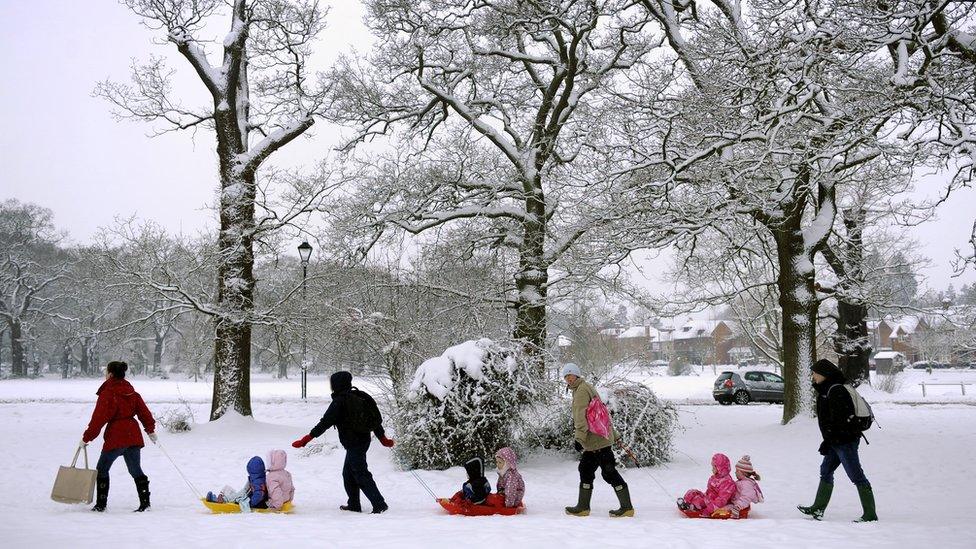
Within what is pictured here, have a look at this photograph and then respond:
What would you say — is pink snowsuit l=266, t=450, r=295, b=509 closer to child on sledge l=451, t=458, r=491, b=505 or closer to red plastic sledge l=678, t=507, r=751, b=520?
child on sledge l=451, t=458, r=491, b=505

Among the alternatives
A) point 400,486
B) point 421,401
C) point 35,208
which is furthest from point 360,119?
point 35,208

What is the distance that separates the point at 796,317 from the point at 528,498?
815 cm

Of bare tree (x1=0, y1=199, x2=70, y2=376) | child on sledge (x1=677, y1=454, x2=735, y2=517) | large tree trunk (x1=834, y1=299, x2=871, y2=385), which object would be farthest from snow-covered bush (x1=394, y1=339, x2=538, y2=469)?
bare tree (x1=0, y1=199, x2=70, y2=376)

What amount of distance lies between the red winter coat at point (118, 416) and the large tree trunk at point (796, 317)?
11.8m

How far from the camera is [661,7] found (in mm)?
14352

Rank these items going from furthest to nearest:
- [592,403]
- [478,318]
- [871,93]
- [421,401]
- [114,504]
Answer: [478,318]
[421,401]
[871,93]
[114,504]
[592,403]

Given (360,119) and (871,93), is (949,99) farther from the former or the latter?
(360,119)

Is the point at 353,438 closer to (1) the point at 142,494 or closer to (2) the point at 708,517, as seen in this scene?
(1) the point at 142,494

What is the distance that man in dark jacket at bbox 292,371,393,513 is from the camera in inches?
292

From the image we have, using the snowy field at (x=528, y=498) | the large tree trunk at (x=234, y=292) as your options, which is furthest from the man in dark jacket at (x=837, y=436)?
the large tree trunk at (x=234, y=292)

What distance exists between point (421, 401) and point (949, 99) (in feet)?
26.4

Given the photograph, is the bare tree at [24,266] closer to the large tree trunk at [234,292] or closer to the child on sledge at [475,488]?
the large tree trunk at [234,292]

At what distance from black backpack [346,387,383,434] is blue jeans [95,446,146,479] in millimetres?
2339

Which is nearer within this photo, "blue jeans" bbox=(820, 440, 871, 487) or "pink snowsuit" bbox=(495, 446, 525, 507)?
"blue jeans" bbox=(820, 440, 871, 487)
